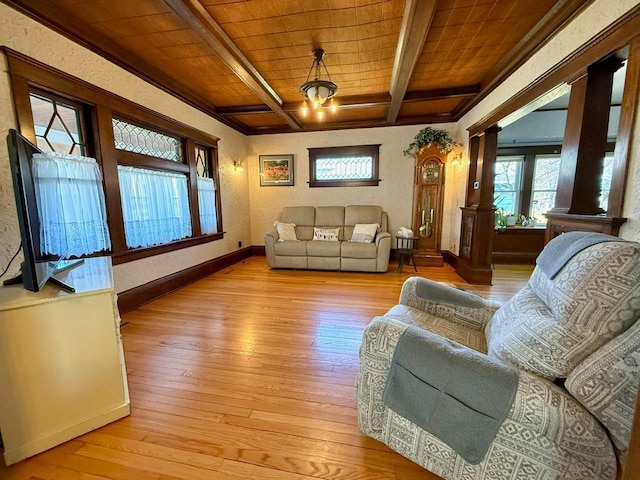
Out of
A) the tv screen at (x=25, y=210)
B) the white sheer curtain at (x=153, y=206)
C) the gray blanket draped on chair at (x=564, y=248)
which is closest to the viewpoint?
the gray blanket draped on chair at (x=564, y=248)

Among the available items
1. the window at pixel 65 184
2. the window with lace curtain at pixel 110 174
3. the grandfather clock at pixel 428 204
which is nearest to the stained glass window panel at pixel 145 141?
the window with lace curtain at pixel 110 174

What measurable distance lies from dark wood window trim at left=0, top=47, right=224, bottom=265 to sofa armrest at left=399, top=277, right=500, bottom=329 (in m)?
2.86

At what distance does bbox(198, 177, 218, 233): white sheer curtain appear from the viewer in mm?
4121

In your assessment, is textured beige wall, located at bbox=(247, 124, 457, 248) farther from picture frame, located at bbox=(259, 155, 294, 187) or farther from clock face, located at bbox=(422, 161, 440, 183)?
clock face, located at bbox=(422, 161, 440, 183)

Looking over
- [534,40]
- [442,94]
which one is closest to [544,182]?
[442,94]

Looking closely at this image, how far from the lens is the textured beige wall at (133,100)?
190 centimetres

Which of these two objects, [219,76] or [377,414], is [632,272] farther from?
A: [219,76]

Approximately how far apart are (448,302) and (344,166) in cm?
398

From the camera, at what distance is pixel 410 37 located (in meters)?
2.29

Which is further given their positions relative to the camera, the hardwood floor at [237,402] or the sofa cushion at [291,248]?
Answer: the sofa cushion at [291,248]

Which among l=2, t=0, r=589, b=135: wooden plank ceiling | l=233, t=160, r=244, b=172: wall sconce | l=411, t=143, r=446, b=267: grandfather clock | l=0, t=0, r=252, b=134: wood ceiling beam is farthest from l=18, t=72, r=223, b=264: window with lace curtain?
l=411, t=143, r=446, b=267: grandfather clock

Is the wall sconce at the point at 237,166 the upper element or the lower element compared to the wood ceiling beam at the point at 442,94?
lower

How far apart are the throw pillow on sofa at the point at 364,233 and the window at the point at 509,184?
2.90m

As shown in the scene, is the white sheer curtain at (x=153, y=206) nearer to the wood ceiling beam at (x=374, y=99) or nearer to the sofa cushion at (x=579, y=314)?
the wood ceiling beam at (x=374, y=99)
